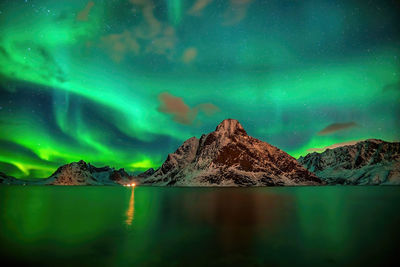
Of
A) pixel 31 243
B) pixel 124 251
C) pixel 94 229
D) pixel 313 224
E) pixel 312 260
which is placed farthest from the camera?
pixel 313 224

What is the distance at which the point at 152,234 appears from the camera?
99.7ft

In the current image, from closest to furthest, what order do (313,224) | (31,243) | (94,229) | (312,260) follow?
(312,260) → (31,243) → (94,229) → (313,224)

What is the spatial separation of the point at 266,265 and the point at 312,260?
14.8ft

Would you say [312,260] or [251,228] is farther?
A: [251,228]

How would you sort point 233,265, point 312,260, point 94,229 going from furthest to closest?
point 94,229 < point 312,260 < point 233,265

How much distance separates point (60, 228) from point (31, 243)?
29.2 ft

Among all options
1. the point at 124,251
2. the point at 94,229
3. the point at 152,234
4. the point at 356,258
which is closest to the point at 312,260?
the point at 356,258

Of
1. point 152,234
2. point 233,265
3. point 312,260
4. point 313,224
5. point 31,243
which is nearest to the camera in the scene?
point 233,265

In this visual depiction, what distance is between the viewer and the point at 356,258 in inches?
818

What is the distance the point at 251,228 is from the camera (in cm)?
3381

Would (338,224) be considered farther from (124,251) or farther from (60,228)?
(60,228)

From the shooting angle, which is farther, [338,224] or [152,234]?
[338,224]

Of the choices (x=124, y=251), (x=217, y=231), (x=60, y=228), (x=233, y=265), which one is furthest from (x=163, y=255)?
(x=60, y=228)

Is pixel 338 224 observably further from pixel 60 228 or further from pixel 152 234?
pixel 60 228
